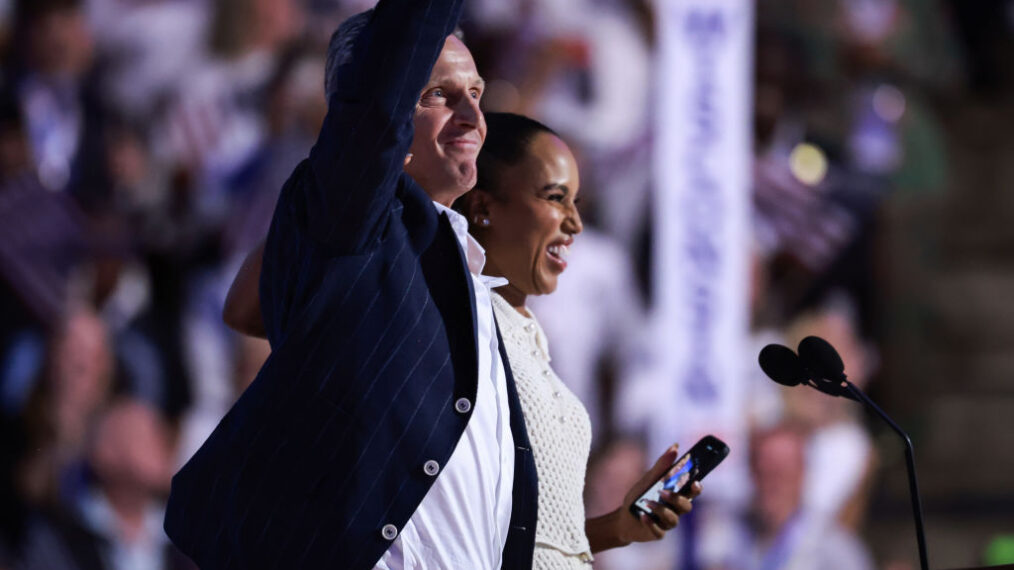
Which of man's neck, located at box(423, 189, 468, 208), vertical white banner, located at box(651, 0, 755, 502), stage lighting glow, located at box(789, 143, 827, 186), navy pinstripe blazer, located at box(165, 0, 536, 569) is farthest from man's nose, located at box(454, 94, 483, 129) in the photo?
stage lighting glow, located at box(789, 143, 827, 186)

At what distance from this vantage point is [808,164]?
697 cm

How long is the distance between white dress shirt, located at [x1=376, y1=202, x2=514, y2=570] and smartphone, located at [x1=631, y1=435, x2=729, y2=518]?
0.45 metres

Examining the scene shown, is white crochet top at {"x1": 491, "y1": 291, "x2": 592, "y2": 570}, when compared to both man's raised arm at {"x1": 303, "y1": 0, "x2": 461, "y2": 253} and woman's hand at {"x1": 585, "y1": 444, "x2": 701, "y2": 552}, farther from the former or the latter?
man's raised arm at {"x1": 303, "y1": 0, "x2": 461, "y2": 253}

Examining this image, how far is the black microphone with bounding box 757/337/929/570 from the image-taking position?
215 cm

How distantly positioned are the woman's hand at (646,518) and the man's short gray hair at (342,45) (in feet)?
A: 2.76

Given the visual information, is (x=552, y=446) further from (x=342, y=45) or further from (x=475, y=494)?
(x=342, y=45)

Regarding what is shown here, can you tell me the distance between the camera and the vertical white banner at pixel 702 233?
6.29 meters

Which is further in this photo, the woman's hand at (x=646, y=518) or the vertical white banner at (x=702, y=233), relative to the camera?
the vertical white banner at (x=702, y=233)

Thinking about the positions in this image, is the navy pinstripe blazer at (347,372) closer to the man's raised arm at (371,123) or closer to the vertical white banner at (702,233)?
the man's raised arm at (371,123)

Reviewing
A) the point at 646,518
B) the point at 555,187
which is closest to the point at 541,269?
the point at 555,187

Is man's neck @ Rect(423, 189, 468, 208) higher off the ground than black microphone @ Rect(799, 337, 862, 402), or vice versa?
man's neck @ Rect(423, 189, 468, 208)

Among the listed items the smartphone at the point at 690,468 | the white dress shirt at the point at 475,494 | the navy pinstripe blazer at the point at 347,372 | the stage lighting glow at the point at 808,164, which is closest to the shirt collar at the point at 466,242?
the white dress shirt at the point at 475,494

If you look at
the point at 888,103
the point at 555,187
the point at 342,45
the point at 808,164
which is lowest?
the point at 808,164

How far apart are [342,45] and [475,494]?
0.66 meters
